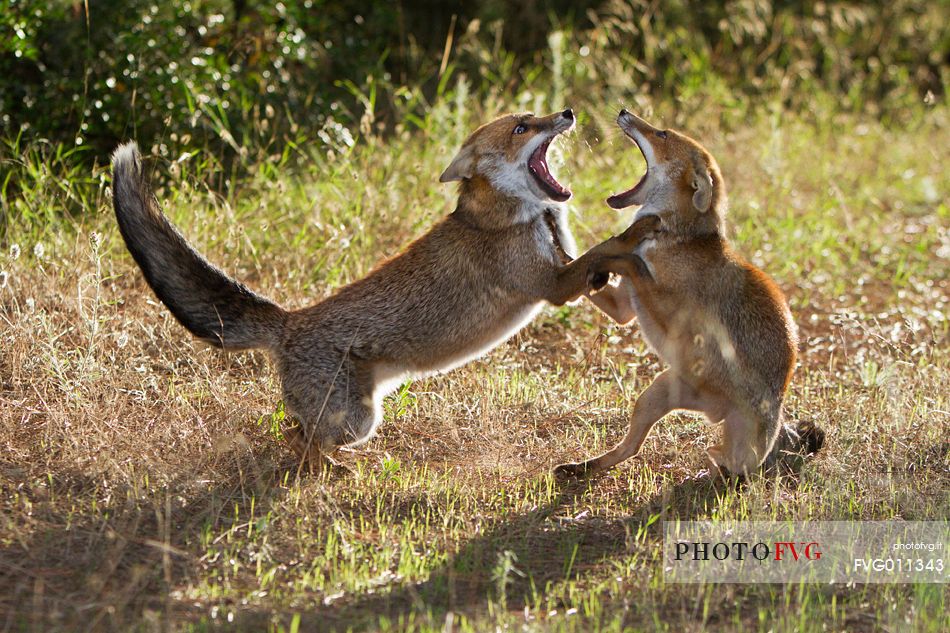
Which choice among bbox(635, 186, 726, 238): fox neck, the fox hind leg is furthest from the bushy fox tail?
bbox(635, 186, 726, 238): fox neck

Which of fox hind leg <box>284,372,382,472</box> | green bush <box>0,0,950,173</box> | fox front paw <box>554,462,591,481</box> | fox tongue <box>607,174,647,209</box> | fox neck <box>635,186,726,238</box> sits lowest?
fox front paw <box>554,462,591,481</box>

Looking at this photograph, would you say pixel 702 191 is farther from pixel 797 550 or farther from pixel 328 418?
pixel 328 418

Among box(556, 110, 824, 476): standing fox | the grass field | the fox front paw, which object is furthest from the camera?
the fox front paw

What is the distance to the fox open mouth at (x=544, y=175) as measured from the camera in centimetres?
635

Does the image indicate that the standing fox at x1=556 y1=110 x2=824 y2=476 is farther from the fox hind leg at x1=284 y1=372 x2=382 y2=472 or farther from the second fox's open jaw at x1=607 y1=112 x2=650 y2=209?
the fox hind leg at x1=284 y1=372 x2=382 y2=472

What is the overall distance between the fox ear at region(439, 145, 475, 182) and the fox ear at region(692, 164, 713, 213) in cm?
129

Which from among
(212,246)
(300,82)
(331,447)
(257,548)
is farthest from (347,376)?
(300,82)

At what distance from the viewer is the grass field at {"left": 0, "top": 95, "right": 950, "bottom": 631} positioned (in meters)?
4.59

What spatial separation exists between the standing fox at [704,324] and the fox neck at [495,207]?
1.90ft

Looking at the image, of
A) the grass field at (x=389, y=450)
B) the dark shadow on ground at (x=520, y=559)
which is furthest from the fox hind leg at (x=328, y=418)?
the dark shadow on ground at (x=520, y=559)

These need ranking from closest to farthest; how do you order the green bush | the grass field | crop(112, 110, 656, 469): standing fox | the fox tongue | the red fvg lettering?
the grass field, the red fvg lettering, crop(112, 110, 656, 469): standing fox, the fox tongue, the green bush

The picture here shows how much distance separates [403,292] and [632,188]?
4.60 ft

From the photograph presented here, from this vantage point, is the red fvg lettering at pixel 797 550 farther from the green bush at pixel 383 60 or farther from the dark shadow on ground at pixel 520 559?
the green bush at pixel 383 60

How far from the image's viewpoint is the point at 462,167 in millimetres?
6539
